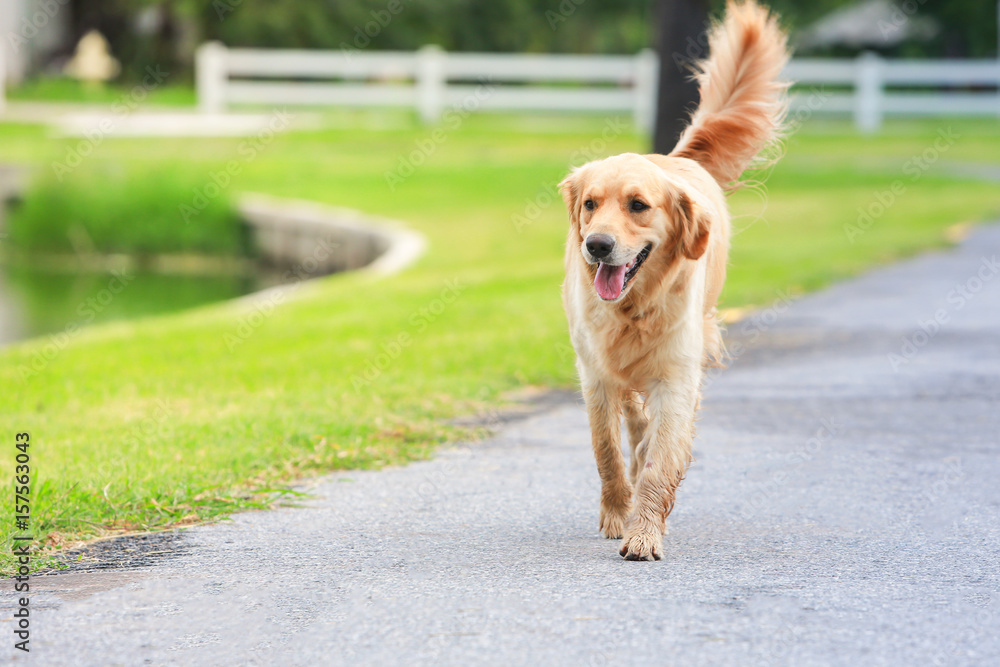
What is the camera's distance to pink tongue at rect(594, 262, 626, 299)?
4641mm

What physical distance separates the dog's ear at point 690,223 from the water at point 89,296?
9087 mm

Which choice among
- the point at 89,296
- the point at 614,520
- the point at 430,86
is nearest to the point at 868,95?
the point at 430,86

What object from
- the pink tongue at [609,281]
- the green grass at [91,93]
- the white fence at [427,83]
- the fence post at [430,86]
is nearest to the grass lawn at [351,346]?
the pink tongue at [609,281]

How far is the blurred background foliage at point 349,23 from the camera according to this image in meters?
41.2

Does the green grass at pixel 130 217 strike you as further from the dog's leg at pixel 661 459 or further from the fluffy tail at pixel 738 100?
the dog's leg at pixel 661 459

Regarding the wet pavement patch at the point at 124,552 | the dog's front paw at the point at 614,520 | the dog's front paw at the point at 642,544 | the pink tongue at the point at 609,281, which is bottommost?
the wet pavement patch at the point at 124,552

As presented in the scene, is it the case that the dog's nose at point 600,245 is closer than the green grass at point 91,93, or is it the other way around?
the dog's nose at point 600,245

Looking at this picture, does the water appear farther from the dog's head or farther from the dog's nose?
the dog's nose

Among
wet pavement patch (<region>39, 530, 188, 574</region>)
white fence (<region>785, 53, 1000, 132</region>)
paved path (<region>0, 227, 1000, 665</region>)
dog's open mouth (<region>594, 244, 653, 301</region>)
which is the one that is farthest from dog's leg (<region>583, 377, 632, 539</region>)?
white fence (<region>785, 53, 1000, 132</region>)

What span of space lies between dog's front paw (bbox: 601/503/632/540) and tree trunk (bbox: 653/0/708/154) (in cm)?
802

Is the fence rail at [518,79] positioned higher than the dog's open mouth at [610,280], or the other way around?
the dog's open mouth at [610,280]

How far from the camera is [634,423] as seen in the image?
555 cm

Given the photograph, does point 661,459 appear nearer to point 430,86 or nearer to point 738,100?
point 738,100

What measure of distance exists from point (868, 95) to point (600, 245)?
27249 millimetres
